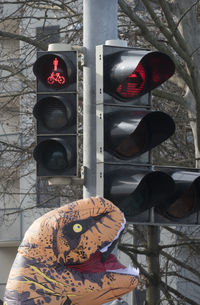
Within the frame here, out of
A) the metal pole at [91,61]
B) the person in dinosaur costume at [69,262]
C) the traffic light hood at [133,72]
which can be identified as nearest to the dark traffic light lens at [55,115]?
the metal pole at [91,61]

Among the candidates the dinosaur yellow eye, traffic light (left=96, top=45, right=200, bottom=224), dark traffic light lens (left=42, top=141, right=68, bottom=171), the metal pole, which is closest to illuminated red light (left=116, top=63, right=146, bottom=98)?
traffic light (left=96, top=45, right=200, bottom=224)

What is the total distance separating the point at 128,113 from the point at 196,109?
740 centimetres

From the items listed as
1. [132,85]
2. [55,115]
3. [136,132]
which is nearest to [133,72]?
[132,85]

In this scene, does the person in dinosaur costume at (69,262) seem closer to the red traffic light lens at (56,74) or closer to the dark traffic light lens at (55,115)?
the dark traffic light lens at (55,115)

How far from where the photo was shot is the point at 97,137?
688cm

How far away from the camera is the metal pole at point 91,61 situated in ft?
24.0

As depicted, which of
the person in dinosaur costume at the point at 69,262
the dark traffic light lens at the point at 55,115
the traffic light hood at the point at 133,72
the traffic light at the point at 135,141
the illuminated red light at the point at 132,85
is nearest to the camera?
the person in dinosaur costume at the point at 69,262

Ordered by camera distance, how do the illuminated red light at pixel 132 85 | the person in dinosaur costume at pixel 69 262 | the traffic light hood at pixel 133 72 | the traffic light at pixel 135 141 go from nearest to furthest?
the person in dinosaur costume at pixel 69 262, the traffic light at pixel 135 141, the traffic light hood at pixel 133 72, the illuminated red light at pixel 132 85

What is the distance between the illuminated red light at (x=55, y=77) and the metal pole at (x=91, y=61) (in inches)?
9.5

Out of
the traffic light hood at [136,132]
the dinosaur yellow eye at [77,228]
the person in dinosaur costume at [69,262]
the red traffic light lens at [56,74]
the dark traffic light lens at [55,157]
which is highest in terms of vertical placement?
the red traffic light lens at [56,74]

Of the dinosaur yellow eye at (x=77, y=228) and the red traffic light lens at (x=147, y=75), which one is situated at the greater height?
the red traffic light lens at (x=147, y=75)

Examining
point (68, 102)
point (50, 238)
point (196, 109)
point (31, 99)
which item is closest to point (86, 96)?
point (68, 102)

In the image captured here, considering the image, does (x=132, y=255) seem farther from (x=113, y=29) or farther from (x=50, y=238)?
(x=50, y=238)

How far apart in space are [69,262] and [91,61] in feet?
8.43
